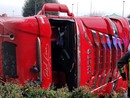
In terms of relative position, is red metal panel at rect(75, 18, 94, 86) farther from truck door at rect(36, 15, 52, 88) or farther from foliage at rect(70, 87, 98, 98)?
foliage at rect(70, 87, 98, 98)

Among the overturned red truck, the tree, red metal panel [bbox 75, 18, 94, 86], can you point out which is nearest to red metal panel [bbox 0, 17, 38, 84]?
the overturned red truck

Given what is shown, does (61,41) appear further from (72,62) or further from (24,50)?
(24,50)

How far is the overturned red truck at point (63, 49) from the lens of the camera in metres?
6.19

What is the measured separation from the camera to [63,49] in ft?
22.9

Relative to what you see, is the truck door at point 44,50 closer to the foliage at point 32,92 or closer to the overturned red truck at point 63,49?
the overturned red truck at point 63,49

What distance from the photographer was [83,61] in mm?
6941

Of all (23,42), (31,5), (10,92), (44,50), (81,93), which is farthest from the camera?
(31,5)

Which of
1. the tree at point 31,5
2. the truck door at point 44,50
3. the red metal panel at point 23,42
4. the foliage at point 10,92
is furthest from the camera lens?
the tree at point 31,5

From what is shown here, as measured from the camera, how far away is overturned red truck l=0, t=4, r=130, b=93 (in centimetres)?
619

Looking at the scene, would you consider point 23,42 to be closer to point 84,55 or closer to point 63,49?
point 63,49

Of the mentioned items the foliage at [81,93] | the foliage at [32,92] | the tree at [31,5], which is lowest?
the tree at [31,5]

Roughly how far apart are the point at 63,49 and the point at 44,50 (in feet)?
2.34

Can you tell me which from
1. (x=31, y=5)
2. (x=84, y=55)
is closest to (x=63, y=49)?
(x=84, y=55)

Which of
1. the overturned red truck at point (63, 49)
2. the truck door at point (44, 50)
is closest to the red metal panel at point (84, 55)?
the overturned red truck at point (63, 49)
